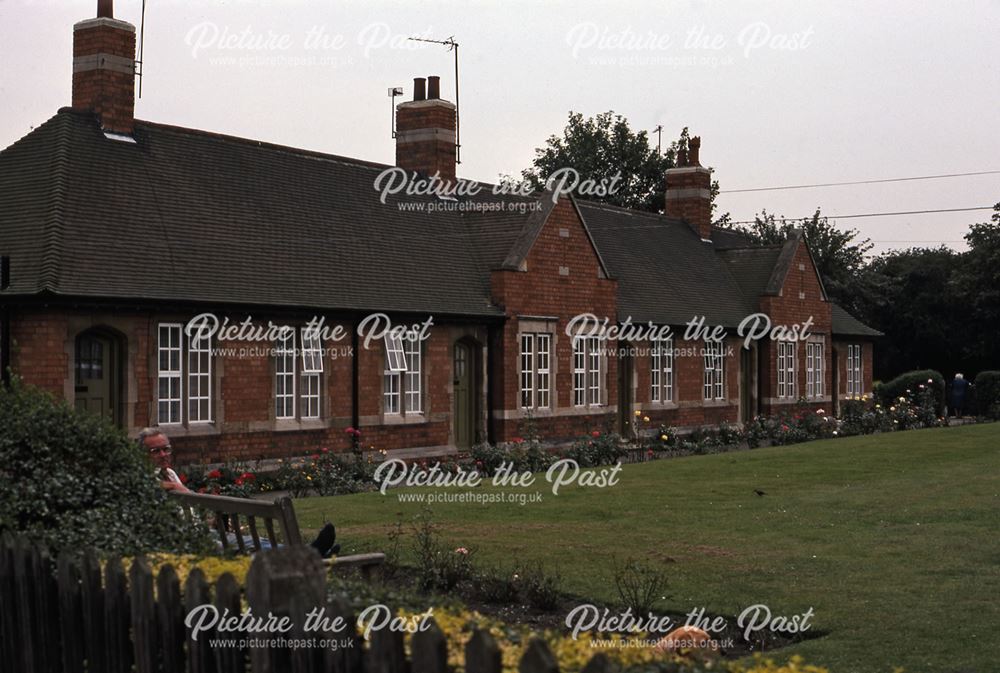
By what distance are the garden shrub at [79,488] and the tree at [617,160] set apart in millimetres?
51688

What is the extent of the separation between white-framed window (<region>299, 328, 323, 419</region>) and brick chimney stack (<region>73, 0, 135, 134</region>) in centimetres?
550

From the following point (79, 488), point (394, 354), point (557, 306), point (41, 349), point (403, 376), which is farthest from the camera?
point (557, 306)

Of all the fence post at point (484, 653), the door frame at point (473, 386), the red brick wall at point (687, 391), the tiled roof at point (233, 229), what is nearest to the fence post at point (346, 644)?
the fence post at point (484, 653)

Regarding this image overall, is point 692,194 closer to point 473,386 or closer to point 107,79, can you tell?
point 473,386

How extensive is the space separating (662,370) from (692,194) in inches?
467

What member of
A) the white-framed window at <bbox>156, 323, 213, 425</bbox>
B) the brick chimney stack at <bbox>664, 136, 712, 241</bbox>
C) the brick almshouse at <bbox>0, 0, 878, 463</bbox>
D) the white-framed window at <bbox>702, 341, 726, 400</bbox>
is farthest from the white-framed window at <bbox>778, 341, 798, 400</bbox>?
the white-framed window at <bbox>156, 323, 213, 425</bbox>

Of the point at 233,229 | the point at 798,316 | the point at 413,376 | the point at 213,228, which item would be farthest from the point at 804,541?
the point at 798,316

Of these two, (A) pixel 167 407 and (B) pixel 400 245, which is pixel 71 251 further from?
(B) pixel 400 245

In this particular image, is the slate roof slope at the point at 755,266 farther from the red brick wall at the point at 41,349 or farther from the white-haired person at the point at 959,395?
the red brick wall at the point at 41,349

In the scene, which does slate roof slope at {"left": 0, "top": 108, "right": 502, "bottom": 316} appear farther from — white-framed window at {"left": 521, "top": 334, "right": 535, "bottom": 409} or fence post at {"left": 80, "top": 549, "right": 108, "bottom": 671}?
fence post at {"left": 80, "top": 549, "right": 108, "bottom": 671}

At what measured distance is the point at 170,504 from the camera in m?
7.75

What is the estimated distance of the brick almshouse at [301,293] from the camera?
19.9 metres

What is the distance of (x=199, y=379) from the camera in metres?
21.0

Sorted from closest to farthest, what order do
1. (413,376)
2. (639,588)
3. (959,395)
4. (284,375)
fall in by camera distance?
1. (639,588)
2. (284,375)
3. (413,376)
4. (959,395)
